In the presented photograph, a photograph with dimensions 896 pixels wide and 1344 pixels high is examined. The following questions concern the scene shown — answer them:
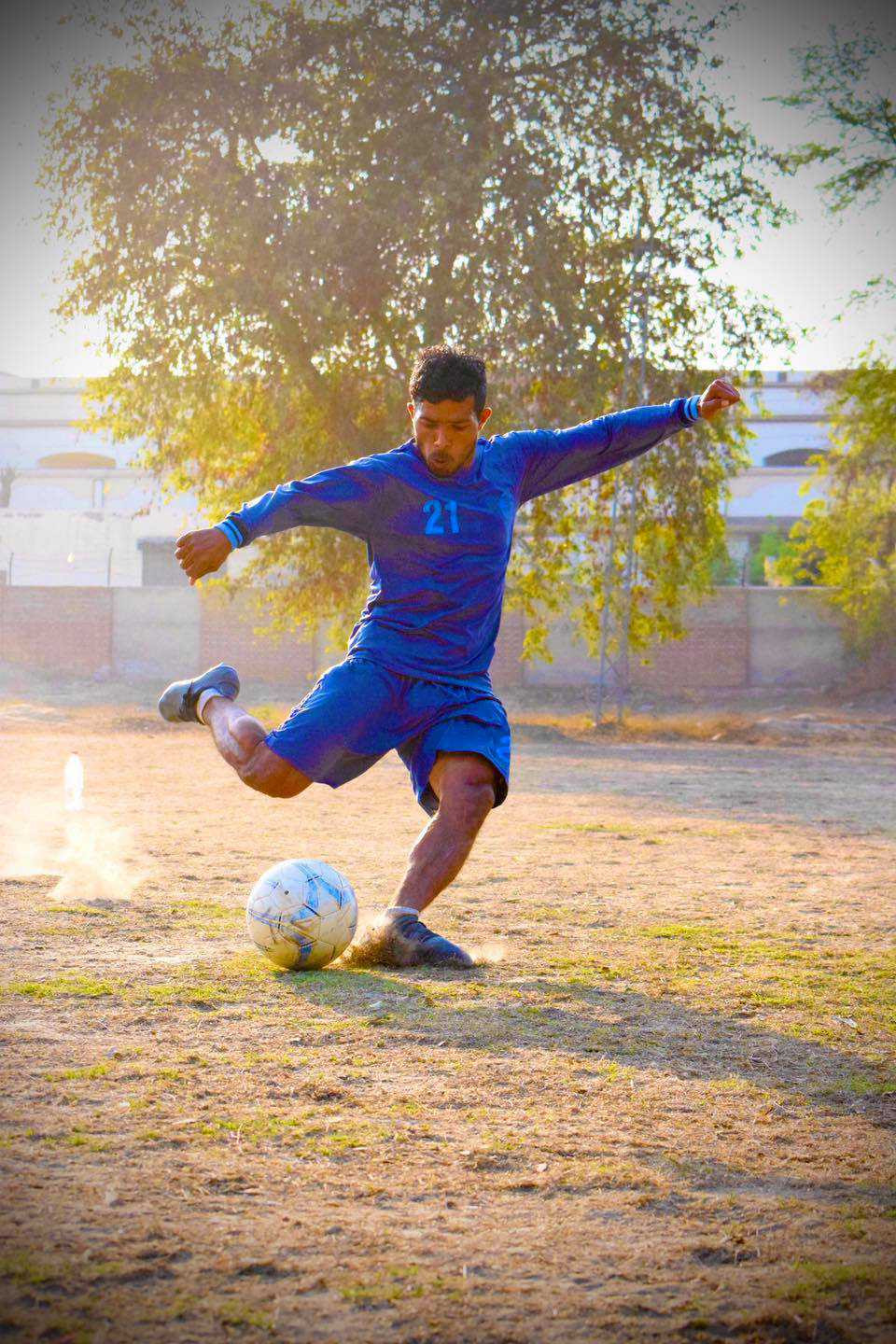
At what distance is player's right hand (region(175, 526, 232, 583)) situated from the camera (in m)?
4.79

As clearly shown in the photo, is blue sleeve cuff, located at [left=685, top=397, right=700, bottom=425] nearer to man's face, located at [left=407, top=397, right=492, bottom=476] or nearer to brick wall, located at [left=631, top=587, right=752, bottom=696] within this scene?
man's face, located at [left=407, top=397, right=492, bottom=476]

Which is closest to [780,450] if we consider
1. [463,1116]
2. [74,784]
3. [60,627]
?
[60,627]

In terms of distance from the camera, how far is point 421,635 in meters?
5.18

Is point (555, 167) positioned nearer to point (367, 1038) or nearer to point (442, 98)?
point (442, 98)

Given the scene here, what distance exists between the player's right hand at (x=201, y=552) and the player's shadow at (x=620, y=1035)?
145 centimetres

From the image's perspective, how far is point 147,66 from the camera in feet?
61.0

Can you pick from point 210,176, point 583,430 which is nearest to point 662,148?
point 210,176

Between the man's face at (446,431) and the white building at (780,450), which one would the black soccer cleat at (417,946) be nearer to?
the man's face at (446,431)

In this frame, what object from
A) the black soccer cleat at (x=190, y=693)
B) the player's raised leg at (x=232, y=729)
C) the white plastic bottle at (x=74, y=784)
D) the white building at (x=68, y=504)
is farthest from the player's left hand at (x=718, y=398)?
the white building at (x=68, y=504)

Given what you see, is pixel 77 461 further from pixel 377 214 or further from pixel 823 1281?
pixel 823 1281

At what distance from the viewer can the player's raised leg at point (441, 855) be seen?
16.1ft

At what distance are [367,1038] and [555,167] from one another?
16643 mm

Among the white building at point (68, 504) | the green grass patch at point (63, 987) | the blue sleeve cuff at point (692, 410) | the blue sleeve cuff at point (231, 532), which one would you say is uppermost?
the white building at point (68, 504)

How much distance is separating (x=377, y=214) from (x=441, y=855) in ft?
46.3
